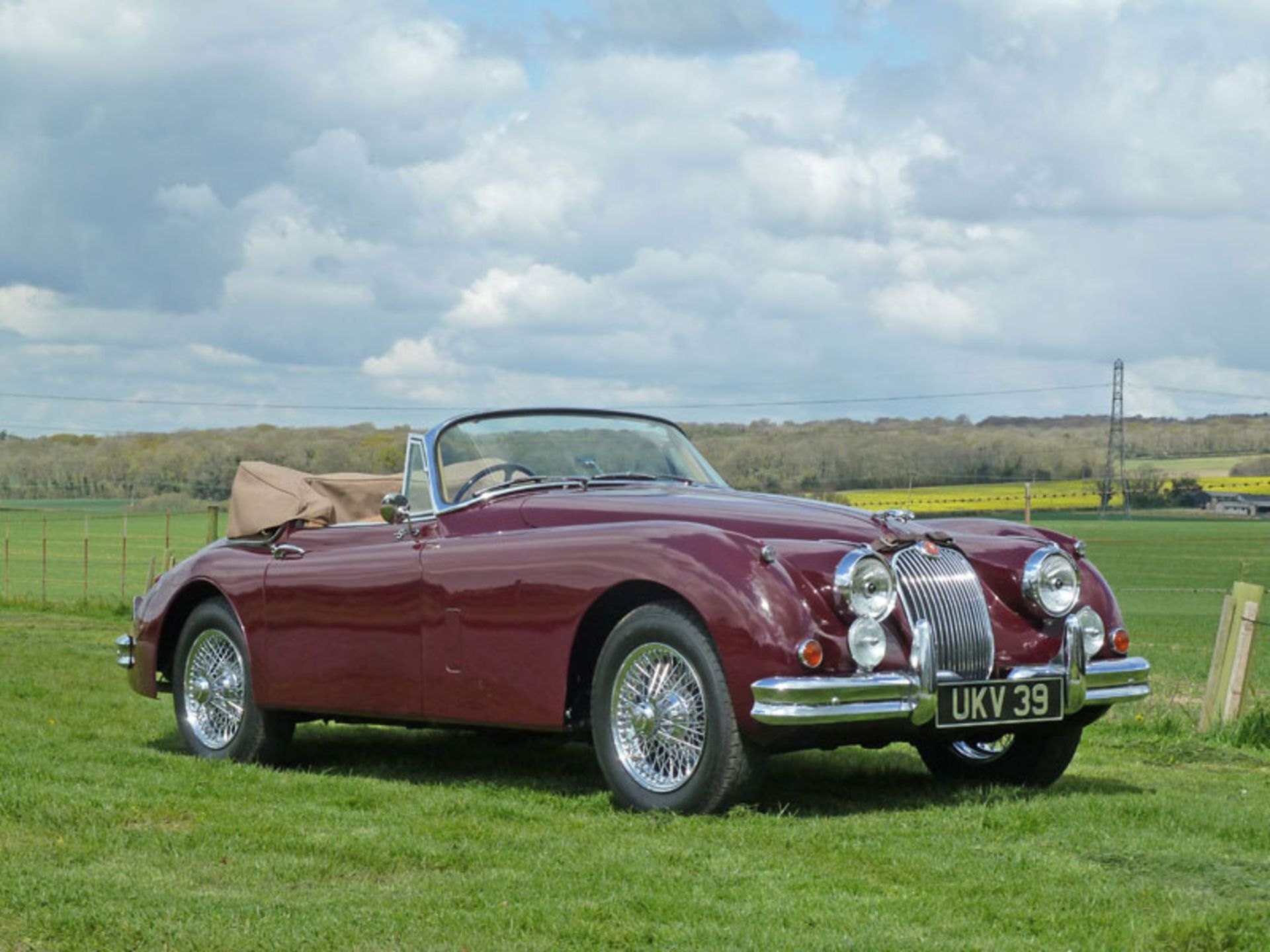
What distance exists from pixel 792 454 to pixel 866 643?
93.5ft

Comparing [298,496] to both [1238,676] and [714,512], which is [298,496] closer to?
[714,512]

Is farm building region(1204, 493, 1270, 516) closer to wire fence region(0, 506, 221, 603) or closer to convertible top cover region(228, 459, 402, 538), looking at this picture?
wire fence region(0, 506, 221, 603)

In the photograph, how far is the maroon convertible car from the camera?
6.61m

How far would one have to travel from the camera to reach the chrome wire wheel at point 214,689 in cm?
904

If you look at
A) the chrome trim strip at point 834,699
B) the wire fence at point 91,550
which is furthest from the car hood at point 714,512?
the wire fence at point 91,550

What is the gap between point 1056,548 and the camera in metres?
7.53

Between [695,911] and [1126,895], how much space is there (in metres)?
1.33

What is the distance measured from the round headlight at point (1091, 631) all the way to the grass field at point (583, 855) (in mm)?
628

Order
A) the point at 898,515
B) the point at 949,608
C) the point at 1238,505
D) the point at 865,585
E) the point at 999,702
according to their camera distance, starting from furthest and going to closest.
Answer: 1. the point at 1238,505
2. the point at 898,515
3. the point at 949,608
4. the point at 999,702
5. the point at 865,585

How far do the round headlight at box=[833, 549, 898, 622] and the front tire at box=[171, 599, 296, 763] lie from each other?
11.4 feet

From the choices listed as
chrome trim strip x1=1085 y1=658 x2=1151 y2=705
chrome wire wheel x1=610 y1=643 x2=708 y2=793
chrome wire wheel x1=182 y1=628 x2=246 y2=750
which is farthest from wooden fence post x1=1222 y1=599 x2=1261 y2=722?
chrome wire wheel x1=182 y1=628 x2=246 y2=750

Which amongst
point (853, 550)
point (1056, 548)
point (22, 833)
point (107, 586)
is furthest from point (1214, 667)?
point (107, 586)

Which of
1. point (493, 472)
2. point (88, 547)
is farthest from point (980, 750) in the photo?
point (88, 547)

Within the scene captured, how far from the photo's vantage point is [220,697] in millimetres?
9141
